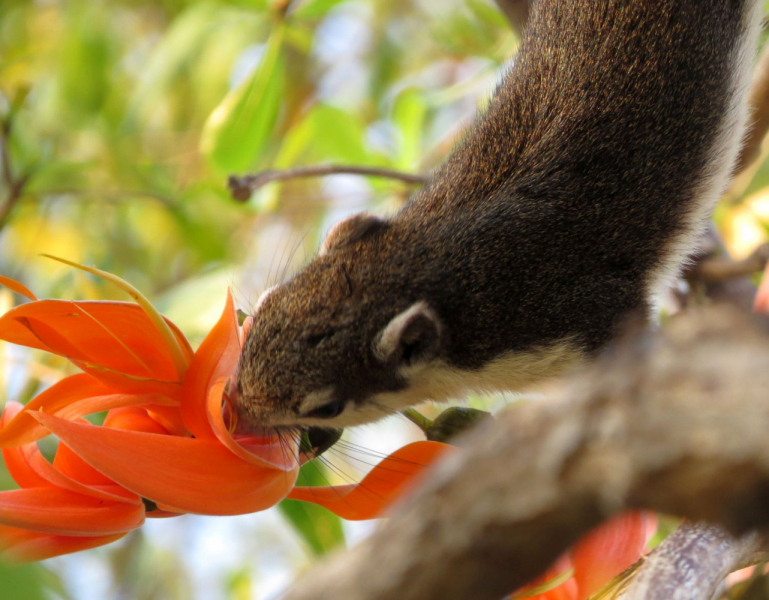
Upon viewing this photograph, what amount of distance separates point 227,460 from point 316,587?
435mm

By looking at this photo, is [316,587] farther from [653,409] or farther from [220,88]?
[220,88]

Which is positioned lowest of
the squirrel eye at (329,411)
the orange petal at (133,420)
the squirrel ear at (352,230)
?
the orange petal at (133,420)

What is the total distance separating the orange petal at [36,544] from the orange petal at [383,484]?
0.22 metres

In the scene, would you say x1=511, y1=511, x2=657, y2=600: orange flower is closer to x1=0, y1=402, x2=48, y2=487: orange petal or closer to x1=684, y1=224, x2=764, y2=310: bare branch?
x1=0, y1=402, x2=48, y2=487: orange petal

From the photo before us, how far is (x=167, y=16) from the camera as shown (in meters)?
3.05

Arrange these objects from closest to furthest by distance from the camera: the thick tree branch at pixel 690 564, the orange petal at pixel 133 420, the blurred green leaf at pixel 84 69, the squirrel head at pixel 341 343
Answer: the thick tree branch at pixel 690 564
the orange petal at pixel 133 420
the squirrel head at pixel 341 343
the blurred green leaf at pixel 84 69

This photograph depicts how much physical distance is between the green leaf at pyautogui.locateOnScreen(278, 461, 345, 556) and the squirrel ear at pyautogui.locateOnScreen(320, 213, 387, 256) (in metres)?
0.46

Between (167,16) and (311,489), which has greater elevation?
(167,16)

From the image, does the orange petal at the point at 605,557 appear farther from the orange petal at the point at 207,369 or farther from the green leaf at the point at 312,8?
the green leaf at the point at 312,8

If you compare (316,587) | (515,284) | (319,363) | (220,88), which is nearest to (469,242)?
(515,284)

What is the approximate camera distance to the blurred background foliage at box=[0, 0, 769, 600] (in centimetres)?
160

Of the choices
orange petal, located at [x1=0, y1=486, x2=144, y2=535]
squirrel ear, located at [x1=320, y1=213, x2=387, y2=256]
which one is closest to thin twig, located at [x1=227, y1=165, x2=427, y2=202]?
squirrel ear, located at [x1=320, y1=213, x2=387, y2=256]

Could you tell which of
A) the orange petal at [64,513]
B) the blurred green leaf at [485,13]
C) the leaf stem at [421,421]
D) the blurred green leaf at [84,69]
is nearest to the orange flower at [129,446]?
the orange petal at [64,513]

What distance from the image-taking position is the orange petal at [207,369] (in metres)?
0.80
